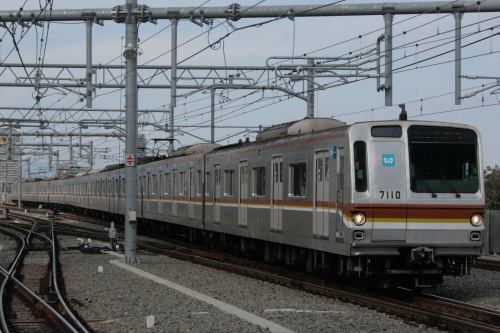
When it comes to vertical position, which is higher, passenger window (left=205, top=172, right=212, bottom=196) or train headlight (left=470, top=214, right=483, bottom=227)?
passenger window (left=205, top=172, right=212, bottom=196)

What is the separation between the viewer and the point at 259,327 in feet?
32.5

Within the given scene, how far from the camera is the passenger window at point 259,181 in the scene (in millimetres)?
17062

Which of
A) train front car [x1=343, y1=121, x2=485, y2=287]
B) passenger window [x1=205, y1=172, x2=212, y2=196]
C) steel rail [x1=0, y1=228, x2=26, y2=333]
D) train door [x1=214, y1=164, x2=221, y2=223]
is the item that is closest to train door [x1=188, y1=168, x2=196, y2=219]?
passenger window [x1=205, y1=172, x2=212, y2=196]

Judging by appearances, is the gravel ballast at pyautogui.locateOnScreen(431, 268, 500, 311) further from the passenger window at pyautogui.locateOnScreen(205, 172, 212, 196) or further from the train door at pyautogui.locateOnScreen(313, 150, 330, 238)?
the passenger window at pyautogui.locateOnScreen(205, 172, 212, 196)

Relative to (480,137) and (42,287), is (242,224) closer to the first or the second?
(42,287)

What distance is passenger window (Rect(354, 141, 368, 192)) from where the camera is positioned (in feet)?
39.8

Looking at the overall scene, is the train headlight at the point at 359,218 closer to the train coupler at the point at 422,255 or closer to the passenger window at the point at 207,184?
the train coupler at the point at 422,255

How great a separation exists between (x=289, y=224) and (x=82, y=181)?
3752 cm

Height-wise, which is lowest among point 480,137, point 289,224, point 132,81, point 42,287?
point 42,287

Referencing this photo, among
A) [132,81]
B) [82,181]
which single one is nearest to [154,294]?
[132,81]

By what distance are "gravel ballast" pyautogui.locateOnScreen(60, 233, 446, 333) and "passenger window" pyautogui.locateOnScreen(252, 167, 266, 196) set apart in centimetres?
197

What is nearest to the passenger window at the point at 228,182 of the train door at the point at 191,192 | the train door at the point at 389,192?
the train door at the point at 191,192

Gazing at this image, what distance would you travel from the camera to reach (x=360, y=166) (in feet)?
40.1

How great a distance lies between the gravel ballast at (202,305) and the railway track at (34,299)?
0.35 metres
